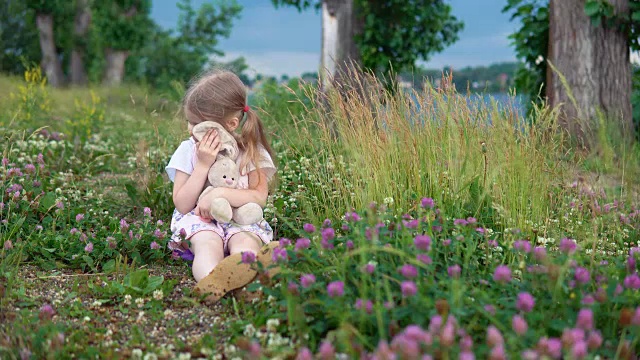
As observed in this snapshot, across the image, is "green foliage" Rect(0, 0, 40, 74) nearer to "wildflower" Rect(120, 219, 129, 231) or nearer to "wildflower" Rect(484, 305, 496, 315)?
"wildflower" Rect(120, 219, 129, 231)

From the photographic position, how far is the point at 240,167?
3.85 m

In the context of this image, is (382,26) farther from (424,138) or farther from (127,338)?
(127,338)

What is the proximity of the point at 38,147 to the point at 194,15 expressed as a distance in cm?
2540

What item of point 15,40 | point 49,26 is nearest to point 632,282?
point 49,26

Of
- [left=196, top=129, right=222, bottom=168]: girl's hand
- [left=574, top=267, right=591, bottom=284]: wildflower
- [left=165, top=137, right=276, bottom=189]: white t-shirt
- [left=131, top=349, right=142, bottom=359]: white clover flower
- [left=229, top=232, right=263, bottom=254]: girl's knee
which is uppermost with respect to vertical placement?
[left=196, top=129, right=222, bottom=168]: girl's hand

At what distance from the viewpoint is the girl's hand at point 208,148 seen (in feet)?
11.9

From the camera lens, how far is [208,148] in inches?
143

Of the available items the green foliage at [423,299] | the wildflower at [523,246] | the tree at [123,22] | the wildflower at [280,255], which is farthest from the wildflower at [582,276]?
the tree at [123,22]

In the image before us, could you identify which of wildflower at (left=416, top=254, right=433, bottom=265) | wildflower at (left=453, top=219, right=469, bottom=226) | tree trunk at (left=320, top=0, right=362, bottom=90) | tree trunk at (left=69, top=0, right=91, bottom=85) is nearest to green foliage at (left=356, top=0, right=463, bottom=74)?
tree trunk at (left=320, top=0, right=362, bottom=90)

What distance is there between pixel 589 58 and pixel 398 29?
5.13 m

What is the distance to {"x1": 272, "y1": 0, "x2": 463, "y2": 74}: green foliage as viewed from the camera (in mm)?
11633

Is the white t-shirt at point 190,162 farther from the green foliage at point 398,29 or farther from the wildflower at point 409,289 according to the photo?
the green foliage at point 398,29

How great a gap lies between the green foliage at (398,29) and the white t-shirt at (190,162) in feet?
25.7

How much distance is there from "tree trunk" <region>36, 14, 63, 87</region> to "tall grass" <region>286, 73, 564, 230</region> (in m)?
20.7
